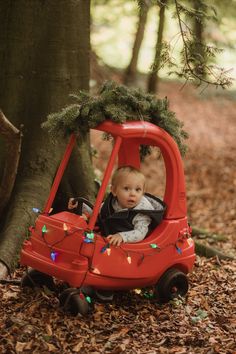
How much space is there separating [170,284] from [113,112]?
1546 mm

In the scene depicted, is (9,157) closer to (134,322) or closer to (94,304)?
(94,304)

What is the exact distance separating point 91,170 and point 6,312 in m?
2.10

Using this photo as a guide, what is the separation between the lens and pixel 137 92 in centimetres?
457

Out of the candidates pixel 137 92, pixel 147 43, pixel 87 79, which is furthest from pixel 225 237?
pixel 147 43

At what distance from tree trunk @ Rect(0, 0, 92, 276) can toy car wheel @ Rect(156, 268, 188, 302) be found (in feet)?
5.14

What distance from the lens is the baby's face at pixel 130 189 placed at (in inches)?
177

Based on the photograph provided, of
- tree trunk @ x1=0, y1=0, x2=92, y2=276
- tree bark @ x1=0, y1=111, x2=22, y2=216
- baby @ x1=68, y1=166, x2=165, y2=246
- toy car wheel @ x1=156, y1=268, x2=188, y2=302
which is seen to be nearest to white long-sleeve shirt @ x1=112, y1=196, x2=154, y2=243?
baby @ x1=68, y1=166, x2=165, y2=246

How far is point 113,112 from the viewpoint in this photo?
4230 mm

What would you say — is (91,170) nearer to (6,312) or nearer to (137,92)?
(137,92)

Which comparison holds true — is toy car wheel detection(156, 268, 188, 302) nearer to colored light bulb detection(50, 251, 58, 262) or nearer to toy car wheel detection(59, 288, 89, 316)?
toy car wheel detection(59, 288, 89, 316)

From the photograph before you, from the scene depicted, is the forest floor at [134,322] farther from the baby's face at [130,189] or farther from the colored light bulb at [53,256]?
the baby's face at [130,189]

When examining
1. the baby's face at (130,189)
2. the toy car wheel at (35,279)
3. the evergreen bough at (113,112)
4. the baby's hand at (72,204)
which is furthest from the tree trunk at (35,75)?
the baby's face at (130,189)

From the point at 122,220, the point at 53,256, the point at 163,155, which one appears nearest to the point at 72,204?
→ the point at 122,220

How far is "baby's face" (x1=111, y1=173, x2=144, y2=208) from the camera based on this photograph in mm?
4492
